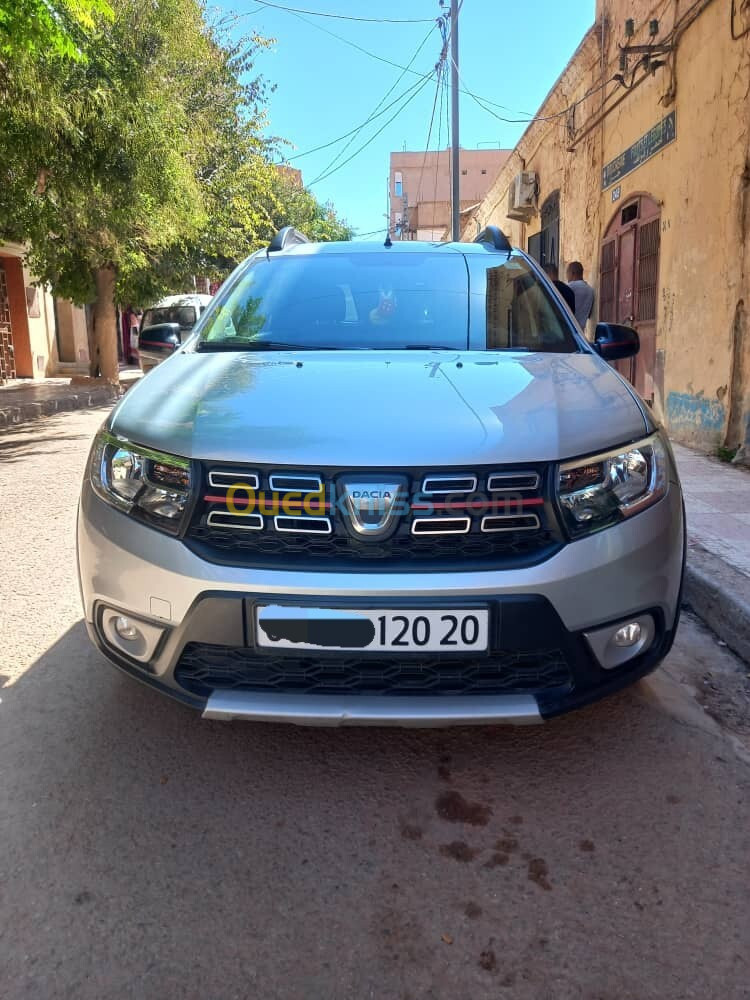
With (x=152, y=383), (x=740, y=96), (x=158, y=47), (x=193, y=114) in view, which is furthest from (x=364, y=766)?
(x=193, y=114)

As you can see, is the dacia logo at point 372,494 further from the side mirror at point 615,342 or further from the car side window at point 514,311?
the side mirror at point 615,342

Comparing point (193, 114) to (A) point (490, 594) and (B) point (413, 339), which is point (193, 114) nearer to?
(B) point (413, 339)

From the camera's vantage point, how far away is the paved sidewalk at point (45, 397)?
11609 mm

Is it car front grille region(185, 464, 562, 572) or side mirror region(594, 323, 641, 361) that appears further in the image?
side mirror region(594, 323, 641, 361)

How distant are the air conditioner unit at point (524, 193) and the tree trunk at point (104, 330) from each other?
→ 26.4 feet

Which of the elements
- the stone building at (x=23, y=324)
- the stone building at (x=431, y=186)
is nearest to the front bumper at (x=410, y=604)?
the stone building at (x=23, y=324)

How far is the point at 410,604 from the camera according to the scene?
1.88 m

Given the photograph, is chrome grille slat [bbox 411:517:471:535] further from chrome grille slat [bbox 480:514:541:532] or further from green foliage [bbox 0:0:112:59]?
green foliage [bbox 0:0:112:59]

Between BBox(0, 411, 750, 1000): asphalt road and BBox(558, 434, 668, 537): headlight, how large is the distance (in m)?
0.77

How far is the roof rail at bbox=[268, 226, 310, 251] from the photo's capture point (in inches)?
150

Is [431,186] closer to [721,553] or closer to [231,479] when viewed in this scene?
[721,553]

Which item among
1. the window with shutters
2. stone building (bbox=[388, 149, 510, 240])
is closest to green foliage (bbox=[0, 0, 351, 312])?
the window with shutters

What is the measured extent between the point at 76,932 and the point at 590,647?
135 cm

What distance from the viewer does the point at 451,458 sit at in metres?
1.95
